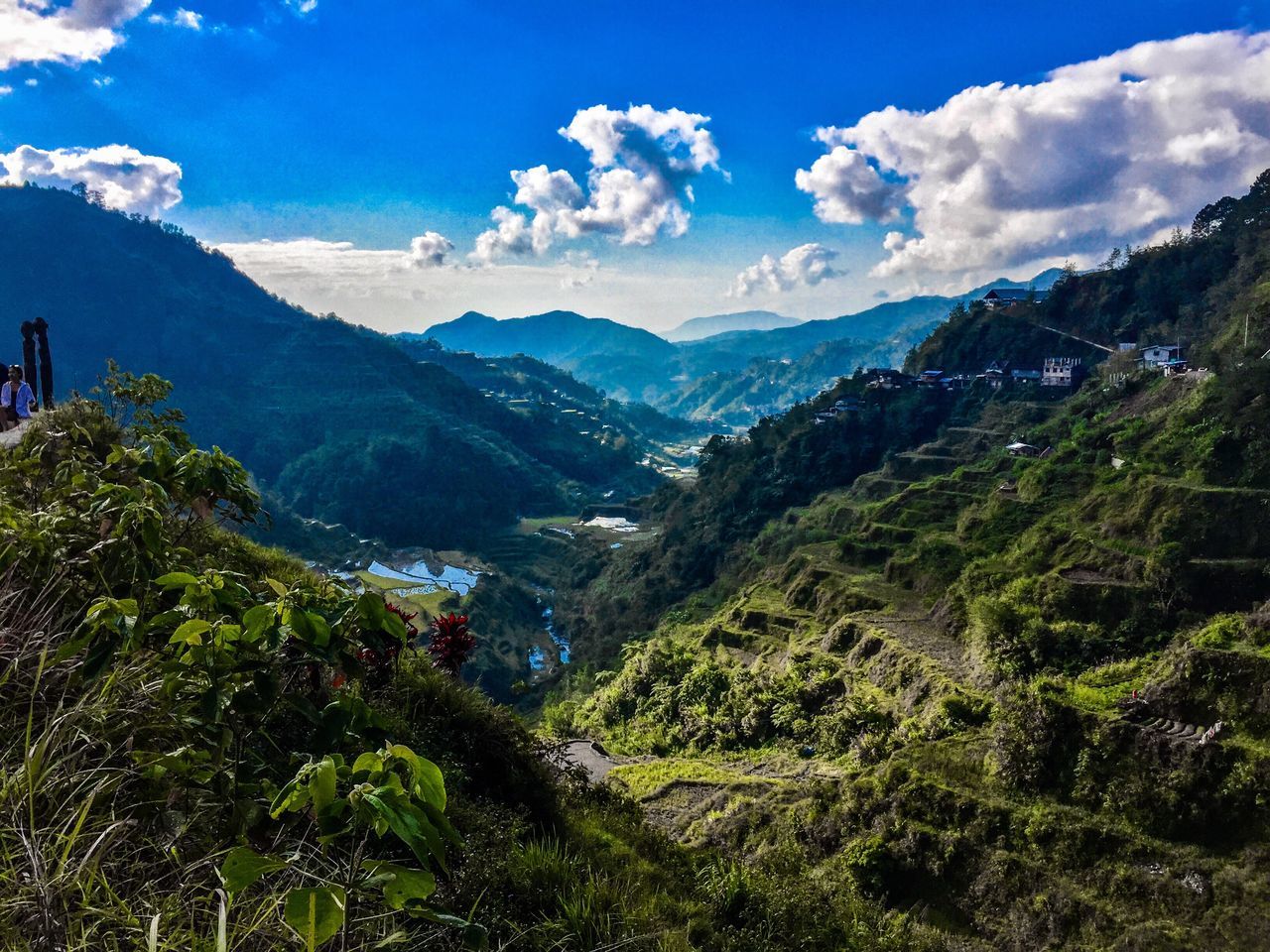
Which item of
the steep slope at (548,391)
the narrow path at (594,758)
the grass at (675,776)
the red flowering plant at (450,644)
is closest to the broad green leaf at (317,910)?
the red flowering plant at (450,644)

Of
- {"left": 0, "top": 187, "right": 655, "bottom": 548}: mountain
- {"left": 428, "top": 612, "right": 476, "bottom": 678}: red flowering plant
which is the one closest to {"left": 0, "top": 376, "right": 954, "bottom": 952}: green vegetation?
{"left": 428, "top": 612, "right": 476, "bottom": 678}: red flowering plant

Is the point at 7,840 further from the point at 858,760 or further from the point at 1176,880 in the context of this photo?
the point at 858,760

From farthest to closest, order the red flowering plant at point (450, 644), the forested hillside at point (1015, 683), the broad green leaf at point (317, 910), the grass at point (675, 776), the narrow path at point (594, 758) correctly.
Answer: the narrow path at point (594, 758), the grass at point (675, 776), the forested hillside at point (1015, 683), the red flowering plant at point (450, 644), the broad green leaf at point (317, 910)

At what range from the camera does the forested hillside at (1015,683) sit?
11.6 metres

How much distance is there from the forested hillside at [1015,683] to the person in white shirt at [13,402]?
1348 cm

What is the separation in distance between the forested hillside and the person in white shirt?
531 inches

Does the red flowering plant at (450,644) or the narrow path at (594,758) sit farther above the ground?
the red flowering plant at (450,644)

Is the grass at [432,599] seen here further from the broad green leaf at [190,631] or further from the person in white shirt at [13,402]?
the broad green leaf at [190,631]

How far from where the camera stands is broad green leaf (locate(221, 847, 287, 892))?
141 centimetres

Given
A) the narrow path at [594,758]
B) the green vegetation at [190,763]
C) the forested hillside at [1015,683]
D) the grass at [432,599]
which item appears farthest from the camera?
the grass at [432,599]

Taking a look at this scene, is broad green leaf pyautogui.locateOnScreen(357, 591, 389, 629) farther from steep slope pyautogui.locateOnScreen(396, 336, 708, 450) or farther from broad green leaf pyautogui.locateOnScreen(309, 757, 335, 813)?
steep slope pyautogui.locateOnScreen(396, 336, 708, 450)

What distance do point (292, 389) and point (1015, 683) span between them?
104922 mm

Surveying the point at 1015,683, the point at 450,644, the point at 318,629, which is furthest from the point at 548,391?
the point at 318,629

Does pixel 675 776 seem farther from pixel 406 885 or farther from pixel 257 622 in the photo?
pixel 406 885
